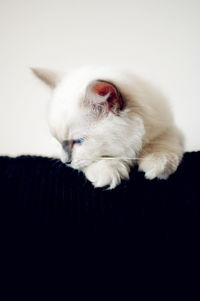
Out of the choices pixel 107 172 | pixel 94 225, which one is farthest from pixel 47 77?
pixel 94 225

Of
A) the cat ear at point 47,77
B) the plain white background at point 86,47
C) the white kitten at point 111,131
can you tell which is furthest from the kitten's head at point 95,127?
the plain white background at point 86,47

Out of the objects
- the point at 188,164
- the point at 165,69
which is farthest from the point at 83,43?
the point at 188,164

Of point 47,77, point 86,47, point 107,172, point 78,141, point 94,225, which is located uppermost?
point 86,47

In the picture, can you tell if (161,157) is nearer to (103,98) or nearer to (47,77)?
(103,98)

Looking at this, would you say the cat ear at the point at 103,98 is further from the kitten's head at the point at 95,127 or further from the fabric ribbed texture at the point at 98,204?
the fabric ribbed texture at the point at 98,204

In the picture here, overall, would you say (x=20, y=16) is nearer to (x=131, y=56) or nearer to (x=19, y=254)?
(x=131, y=56)

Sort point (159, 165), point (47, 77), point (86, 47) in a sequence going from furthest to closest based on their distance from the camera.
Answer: point (86, 47), point (47, 77), point (159, 165)

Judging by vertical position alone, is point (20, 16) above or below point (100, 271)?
above
